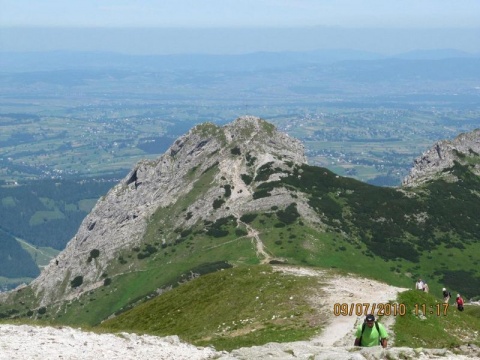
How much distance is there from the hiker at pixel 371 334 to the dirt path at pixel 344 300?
275 inches

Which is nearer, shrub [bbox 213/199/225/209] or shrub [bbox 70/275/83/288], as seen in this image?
shrub [bbox 70/275/83/288]

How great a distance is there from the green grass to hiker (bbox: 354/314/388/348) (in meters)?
10.5

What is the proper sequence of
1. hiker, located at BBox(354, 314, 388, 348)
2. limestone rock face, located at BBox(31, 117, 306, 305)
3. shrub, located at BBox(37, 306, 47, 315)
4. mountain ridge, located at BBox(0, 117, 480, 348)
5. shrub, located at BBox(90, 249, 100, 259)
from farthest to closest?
shrub, located at BBox(90, 249, 100, 259)
limestone rock face, located at BBox(31, 117, 306, 305)
shrub, located at BBox(37, 306, 47, 315)
mountain ridge, located at BBox(0, 117, 480, 348)
hiker, located at BBox(354, 314, 388, 348)

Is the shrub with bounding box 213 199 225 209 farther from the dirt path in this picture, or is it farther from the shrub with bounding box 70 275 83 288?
the dirt path

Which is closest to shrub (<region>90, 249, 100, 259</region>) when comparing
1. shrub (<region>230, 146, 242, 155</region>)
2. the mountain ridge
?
the mountain ridge

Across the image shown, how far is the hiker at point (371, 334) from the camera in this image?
3038cm

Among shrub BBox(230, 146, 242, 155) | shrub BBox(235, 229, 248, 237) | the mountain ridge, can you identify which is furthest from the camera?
shrub BBox(230, 146, 242, 155)

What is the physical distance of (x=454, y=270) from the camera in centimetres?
13912

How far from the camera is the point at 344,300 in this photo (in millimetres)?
48719

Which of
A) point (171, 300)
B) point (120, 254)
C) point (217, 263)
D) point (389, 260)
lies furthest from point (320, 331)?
point (120, 254)

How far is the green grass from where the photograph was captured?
1714 inches
